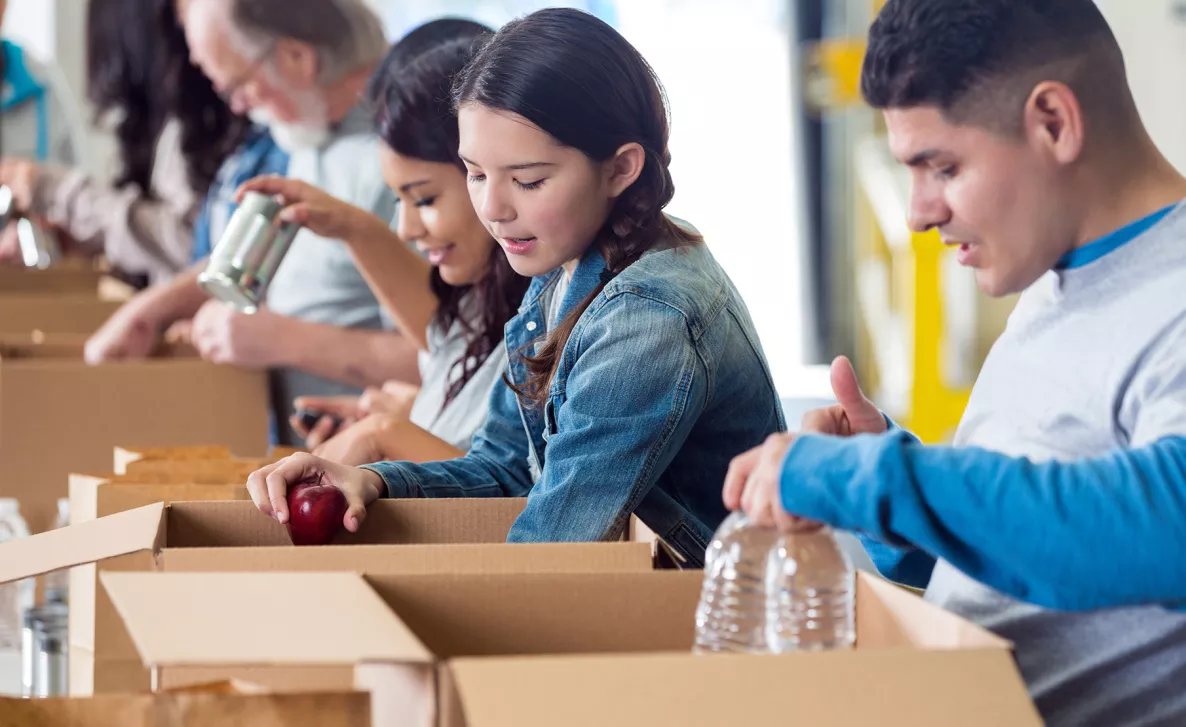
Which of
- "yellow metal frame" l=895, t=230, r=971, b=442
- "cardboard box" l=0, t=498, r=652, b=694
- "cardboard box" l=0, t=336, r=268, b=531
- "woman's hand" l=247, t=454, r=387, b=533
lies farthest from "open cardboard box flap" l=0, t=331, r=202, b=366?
"yellow metal frame" l=895, t=230, r=971, b=442

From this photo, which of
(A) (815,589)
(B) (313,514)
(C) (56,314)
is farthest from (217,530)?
(C) (56,314)

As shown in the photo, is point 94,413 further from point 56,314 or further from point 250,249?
point 56,314

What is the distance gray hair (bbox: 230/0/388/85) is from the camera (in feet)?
7.19

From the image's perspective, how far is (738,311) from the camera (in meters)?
1.17

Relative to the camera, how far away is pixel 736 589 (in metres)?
0.86

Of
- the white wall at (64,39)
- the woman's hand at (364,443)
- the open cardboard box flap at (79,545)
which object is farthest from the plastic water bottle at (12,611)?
the white wall at (64,39)

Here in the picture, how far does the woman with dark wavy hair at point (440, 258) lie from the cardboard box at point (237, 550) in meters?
0.30

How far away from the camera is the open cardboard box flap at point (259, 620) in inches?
24.8

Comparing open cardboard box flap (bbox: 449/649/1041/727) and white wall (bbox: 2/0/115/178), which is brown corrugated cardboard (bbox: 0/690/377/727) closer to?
open cardboard box flap (bbox: 449/649/1041/727)

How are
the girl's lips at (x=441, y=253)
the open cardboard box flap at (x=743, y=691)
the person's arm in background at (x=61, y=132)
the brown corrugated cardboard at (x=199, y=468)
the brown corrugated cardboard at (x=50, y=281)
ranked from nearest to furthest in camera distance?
the open cardboard box flap at (x=743, y=691) → the brown corrugated cardboard at (x=199, y=468) → the girl's lips at (x=441, y=253) → the brown corrugated cardboard at (x=50, y=281) → the person's arm in background at (x=61, y=132)

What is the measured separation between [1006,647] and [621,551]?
0.34m

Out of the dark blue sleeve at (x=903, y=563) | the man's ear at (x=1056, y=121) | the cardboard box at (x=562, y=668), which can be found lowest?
the dark blue sleeve at (x=903, y=563)

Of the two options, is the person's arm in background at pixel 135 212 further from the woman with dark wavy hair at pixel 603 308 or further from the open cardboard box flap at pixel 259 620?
the open cardboard box flap at pixel 259 620

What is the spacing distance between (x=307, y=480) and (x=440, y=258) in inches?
17.2
